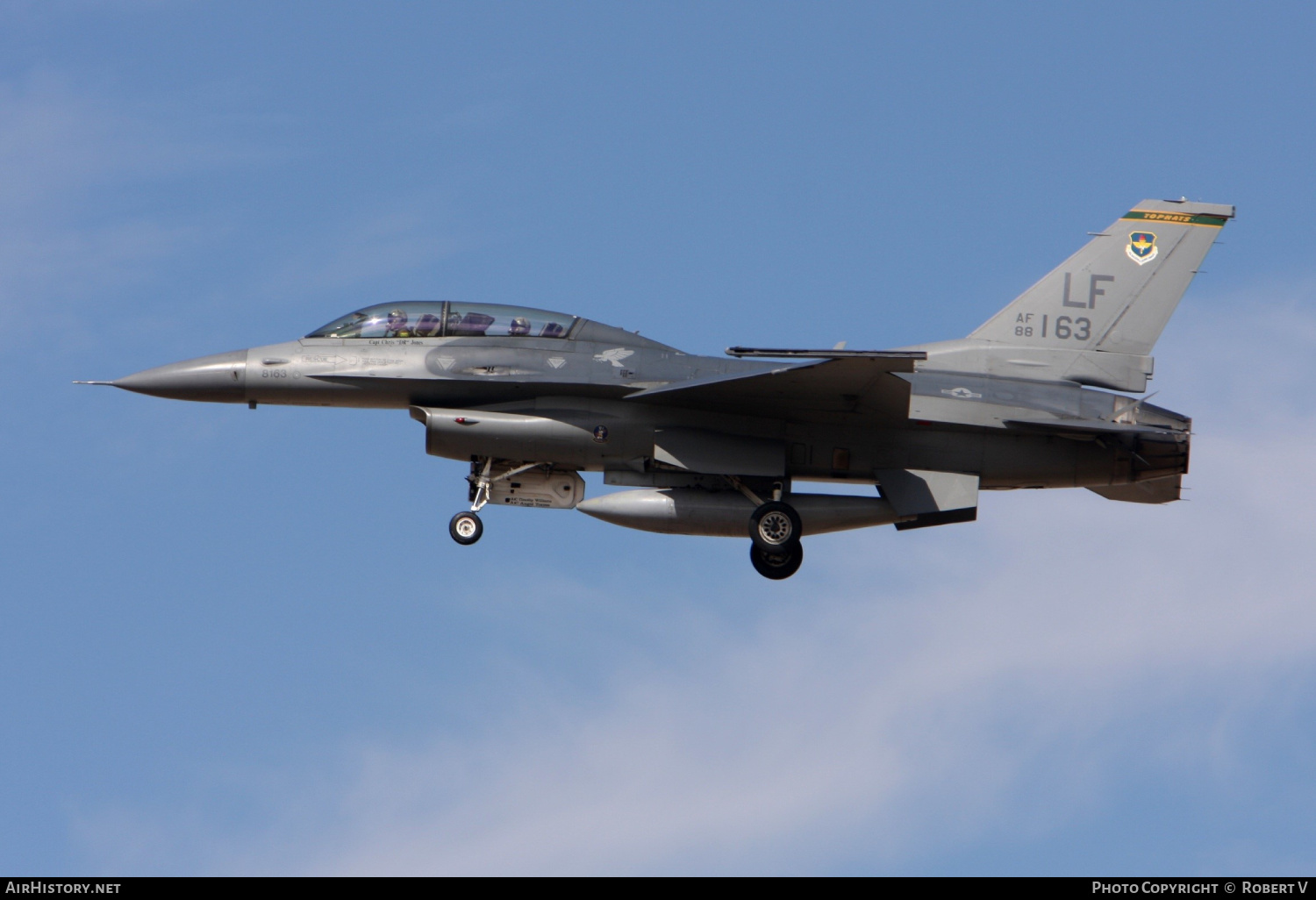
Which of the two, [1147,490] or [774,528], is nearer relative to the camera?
[774,528]

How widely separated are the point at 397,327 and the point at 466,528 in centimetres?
292

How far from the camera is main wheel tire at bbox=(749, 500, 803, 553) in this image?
70.1 feet

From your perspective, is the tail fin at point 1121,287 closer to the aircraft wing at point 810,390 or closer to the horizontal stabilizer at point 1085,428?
the horizontal stabilizer at point 1085,428

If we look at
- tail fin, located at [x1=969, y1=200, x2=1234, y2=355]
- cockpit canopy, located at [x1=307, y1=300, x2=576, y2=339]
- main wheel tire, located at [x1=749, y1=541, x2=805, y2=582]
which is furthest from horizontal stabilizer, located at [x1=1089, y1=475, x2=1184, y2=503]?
cockpit canopy, located at [x1=307, y1=300, x2=576, y2=339]

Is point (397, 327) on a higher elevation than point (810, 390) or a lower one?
higher

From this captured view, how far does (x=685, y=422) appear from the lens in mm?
21516

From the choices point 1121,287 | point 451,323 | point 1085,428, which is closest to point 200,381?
point 451,323

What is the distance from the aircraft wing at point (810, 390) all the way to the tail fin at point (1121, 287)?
2.72 m

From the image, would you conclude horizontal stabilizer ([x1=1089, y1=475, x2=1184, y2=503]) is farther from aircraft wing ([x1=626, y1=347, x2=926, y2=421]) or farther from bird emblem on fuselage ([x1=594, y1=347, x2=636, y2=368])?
bird emblem on fuselage ([x1=594, y1=347, x2=636, y2=368])

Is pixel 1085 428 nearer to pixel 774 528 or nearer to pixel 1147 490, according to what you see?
pixel 1147 490

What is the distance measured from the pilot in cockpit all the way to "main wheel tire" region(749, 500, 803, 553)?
531 cm

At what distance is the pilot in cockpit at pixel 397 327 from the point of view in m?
22.0

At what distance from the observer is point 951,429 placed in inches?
850
